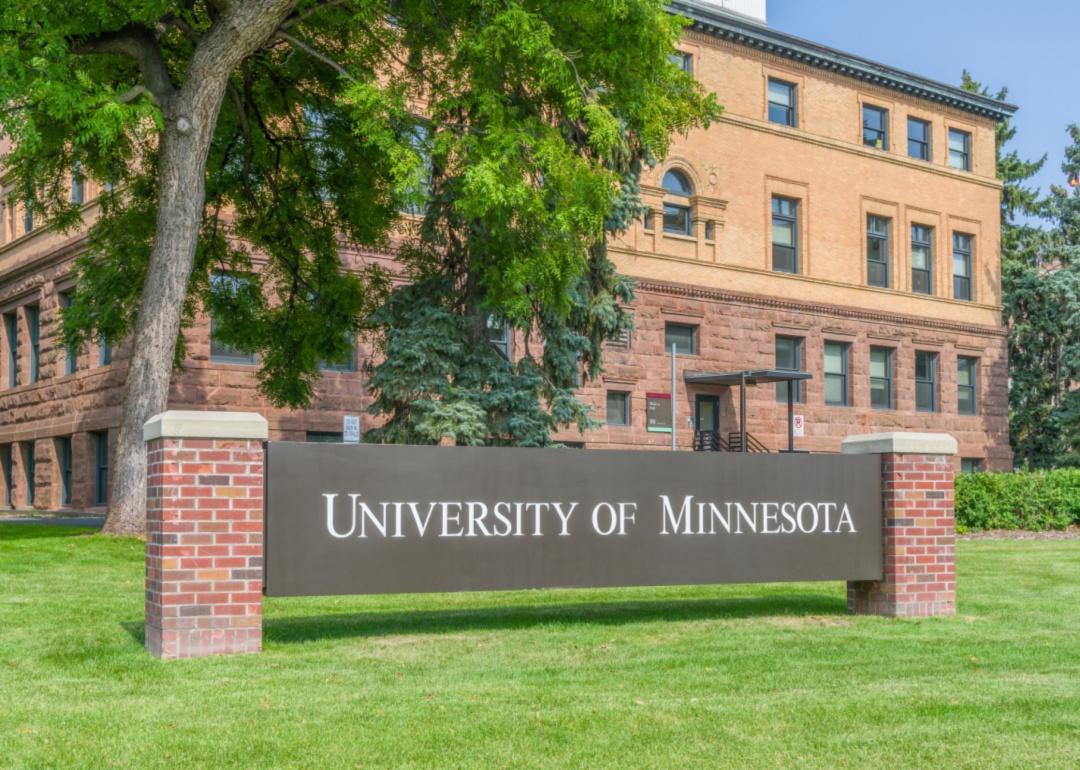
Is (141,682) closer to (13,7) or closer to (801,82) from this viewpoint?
(13,7)

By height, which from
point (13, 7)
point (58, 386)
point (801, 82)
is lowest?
point (58, 386)

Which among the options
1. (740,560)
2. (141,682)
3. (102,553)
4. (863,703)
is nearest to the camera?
(863,703)

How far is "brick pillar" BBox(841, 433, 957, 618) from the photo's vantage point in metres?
11.3

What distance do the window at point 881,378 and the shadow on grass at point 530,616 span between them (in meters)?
29.3

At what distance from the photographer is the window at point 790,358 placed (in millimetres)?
39062

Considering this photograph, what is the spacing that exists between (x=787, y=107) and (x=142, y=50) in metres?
25.0

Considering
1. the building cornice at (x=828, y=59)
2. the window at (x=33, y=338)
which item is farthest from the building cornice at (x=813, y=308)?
the window at (x=33, y=338)

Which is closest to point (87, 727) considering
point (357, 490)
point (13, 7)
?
point (357, 490)

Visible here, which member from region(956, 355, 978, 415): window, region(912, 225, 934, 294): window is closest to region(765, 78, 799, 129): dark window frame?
region(912, 225, 934, 294): window

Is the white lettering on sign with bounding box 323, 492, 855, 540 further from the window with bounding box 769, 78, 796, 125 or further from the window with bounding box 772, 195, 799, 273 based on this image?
the window with bounding box 769, 78, 796, 125

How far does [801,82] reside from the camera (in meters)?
40.4

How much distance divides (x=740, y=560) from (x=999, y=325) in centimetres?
3769

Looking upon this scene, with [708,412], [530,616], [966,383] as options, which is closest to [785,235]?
[708,412]

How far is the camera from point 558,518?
10.2 m
